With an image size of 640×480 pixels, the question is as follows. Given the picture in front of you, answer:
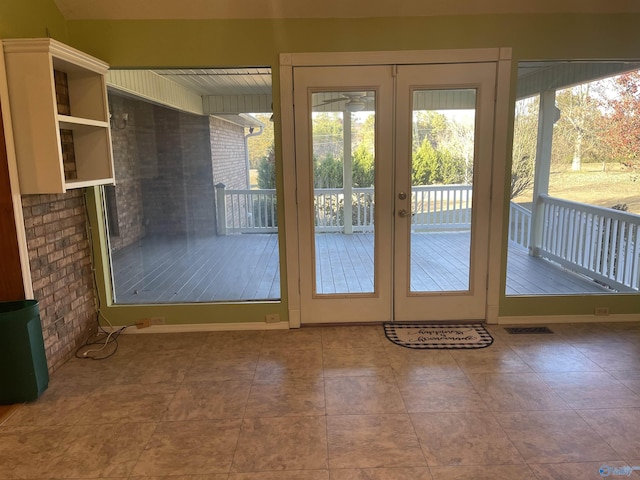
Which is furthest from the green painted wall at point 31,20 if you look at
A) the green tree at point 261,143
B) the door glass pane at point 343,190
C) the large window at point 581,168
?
the large window at point 581,168

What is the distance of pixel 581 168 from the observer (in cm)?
392

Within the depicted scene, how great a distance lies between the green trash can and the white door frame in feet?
5.83

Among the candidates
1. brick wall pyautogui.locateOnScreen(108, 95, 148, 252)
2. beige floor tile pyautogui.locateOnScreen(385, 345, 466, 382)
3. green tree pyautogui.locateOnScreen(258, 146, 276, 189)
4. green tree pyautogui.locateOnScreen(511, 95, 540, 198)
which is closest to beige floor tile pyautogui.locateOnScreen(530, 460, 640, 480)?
beige floor tile pyautogui.locateOnScreen(385, 345, 466, 382)

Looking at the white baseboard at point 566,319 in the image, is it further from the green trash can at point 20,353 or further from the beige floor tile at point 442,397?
the green trash can at point 20,353


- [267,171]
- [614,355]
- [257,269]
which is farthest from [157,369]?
[614,355]

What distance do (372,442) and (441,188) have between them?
2103 millimetres

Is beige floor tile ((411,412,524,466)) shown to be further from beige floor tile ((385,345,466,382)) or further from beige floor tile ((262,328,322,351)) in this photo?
beige floor tile ((262,328,322,351))

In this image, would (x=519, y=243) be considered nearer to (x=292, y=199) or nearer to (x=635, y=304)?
(x=635, y=304)

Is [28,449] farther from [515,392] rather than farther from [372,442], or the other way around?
[515,392]

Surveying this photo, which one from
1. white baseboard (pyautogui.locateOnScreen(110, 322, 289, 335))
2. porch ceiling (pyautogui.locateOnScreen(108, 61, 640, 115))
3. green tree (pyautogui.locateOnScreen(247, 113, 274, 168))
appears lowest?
white baseboard (pyautogui.locateOnScreen(110, 322, 289, 335))

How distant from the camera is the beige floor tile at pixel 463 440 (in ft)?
6.61

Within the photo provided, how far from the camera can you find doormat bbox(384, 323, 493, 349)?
10.7 ft

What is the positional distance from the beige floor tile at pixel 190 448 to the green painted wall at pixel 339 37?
2511mm

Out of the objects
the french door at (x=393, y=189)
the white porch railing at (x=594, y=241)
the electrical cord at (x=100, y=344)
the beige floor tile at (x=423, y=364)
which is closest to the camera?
the beige floor tile at (x=423, y=364)
